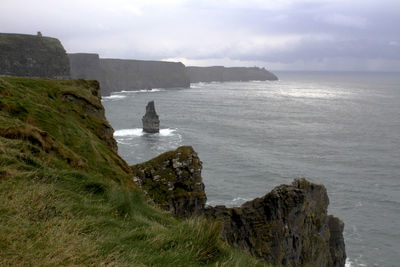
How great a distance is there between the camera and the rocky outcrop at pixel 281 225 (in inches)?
724

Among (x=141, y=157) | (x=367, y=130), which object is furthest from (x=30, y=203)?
(x=367, y=130)

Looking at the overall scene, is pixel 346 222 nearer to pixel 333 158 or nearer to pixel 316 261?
pixel 316 261

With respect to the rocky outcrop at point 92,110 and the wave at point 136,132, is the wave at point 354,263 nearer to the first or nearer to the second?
the rocky outcrop at point 92,110

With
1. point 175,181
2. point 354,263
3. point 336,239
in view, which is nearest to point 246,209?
point 175,181

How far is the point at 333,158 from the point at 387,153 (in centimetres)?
1075

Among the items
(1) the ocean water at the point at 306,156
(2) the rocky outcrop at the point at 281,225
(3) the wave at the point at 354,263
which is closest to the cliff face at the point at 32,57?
(1) the ocean water at the point at 306,156

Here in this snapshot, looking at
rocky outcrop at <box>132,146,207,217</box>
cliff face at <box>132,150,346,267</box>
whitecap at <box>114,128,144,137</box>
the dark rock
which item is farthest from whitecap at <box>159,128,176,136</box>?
rocky outcrop at <box>132,146,207,217</box>

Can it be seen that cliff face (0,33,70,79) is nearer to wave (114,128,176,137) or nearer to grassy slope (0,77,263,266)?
wave (114,128,176,137)

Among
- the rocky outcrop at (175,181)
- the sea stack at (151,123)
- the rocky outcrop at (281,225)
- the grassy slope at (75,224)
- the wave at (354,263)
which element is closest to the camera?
the grassy slope at (75,224)

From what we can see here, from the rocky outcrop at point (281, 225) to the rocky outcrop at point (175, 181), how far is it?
121 cm

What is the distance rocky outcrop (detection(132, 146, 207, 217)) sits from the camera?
701 inches

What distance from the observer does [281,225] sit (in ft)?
63.2

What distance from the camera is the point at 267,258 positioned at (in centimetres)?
1831

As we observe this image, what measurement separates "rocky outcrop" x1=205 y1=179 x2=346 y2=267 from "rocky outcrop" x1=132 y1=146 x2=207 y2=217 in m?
1.21
